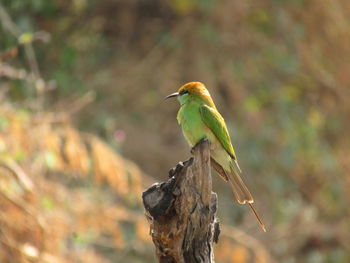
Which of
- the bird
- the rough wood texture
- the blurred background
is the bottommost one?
the rough wood texture

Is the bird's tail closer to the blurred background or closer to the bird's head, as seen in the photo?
the bird's head

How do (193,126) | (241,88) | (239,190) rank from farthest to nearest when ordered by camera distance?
(241,88) < (193,126) < (239,190)

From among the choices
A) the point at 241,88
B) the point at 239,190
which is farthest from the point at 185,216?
the point at 241,88

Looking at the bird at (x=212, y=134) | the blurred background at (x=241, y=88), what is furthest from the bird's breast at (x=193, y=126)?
the blurred background at (x=241, y=88)

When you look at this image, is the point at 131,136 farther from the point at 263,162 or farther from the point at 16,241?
the point at 16,241

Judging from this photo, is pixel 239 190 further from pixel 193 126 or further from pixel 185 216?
pixel 185 216

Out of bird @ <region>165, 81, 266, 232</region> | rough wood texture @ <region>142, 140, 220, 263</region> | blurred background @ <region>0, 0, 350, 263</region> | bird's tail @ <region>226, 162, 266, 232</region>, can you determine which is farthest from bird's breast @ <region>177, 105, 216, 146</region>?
blurred background @ <region>0, 0, 350, 263</region>

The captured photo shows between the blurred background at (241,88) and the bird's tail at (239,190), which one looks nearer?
the bird's tail at (239,190)

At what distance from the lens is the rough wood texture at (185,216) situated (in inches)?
132

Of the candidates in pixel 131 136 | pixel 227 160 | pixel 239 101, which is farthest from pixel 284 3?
pixel 227 160

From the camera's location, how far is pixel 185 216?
3.38m

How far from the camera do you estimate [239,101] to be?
9.41 m

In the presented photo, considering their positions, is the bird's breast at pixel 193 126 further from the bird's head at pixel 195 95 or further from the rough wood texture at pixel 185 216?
the rough wood texture at pixel 185 216

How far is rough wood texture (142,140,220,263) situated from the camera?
337cm
